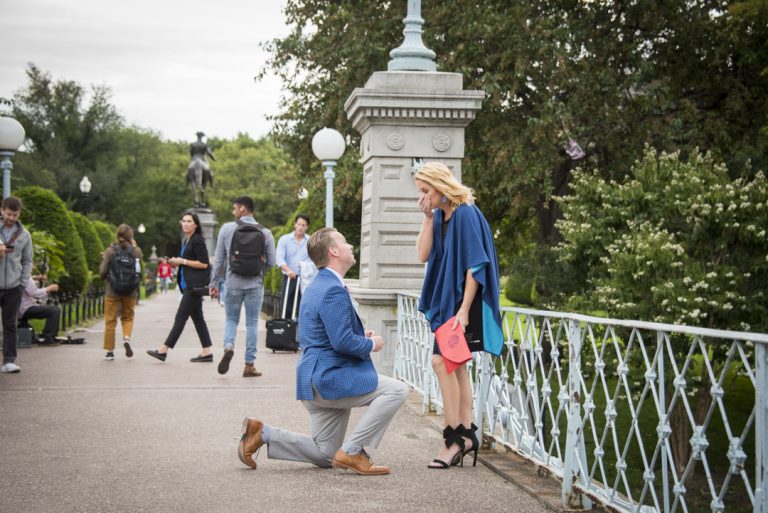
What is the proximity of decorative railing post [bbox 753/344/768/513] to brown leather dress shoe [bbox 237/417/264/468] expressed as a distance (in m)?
3.20

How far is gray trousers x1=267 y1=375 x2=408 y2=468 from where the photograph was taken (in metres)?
6.06

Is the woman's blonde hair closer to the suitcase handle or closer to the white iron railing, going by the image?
the white iron railing

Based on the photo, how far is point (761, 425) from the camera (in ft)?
12.3

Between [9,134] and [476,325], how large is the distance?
10.9 meters

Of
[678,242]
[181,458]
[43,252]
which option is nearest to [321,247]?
[181,458]

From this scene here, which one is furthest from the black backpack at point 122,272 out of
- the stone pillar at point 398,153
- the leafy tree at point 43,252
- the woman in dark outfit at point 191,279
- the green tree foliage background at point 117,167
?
the green tree foliage background at point 117,167

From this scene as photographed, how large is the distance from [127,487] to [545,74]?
15.0 metres

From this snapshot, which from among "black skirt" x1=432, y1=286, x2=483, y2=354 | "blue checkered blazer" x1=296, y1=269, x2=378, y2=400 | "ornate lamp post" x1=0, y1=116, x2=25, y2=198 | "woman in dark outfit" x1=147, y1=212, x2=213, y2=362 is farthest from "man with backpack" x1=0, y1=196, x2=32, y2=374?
"black skirt" x1=432, y1=286, x2=483, y2=354

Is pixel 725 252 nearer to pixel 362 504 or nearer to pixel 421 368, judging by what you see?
pixel 421 368

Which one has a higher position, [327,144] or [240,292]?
[327,144]

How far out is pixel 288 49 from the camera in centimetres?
2370

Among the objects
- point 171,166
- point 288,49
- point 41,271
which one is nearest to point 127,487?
point 41,271

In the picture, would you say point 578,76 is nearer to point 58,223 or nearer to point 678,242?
point 678,242

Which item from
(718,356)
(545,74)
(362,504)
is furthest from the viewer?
(545,74)
